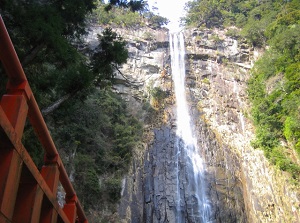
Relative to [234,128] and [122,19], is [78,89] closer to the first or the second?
[234,128]

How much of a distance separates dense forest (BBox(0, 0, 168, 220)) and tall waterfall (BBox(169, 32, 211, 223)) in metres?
2.83

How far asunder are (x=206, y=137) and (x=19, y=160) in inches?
681

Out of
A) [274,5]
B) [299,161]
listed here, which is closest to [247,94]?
[299,161]

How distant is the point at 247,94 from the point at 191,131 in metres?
5.55

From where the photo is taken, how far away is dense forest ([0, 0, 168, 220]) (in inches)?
246

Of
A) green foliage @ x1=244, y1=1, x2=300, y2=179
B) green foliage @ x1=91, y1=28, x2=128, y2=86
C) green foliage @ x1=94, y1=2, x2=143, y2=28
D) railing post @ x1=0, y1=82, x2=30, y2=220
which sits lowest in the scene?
railing post @ x1=0, y1=82, x2=30, y2=220

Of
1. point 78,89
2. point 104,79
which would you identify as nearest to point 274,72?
point 104,79

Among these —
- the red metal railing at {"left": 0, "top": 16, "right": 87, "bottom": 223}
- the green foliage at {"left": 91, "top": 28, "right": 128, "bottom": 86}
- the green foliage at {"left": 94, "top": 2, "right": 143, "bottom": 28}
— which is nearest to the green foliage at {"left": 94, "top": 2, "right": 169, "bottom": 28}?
the green foliage at {"left": 94, "top": 2, "right": 143, "bottom": 28}

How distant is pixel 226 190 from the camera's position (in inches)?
604

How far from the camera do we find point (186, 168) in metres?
16.5

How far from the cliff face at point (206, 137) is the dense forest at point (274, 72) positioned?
0.83 m

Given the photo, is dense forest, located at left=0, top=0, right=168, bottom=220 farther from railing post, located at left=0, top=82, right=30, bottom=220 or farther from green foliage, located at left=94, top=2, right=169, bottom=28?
railing post, located at left=0, top=82, right=30, bottom=220

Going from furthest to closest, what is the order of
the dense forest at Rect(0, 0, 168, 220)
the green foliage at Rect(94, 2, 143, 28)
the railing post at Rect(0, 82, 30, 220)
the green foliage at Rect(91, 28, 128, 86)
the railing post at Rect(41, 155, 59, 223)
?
the green foliage at Rect(94, 2, 143, 28), the green foliage at Rect(91, 28, 128, 86), the dense forest at Rect(0, 0, 168, 220), the railing post at Rect(41, 155, 59, 223), the railing post at Rect(0, 82, 30, 220)

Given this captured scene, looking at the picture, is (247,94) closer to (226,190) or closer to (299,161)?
(299,161)
